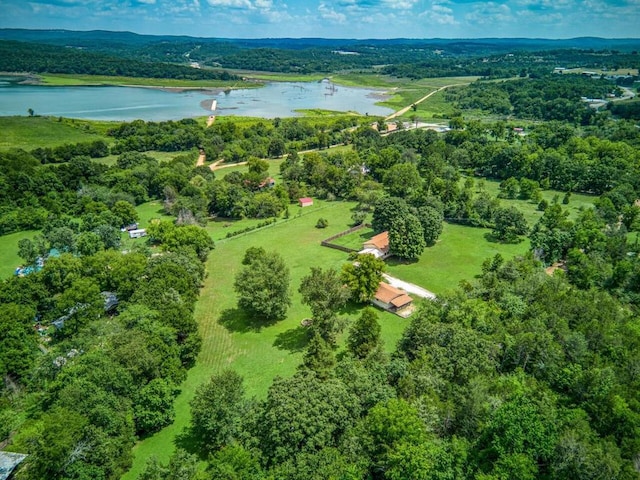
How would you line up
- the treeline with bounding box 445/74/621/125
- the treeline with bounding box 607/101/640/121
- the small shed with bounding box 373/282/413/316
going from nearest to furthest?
the small shed with bounding box 373/282/413/316 → the treeline with bounding box 607/101/640/121 → the treeline with bounding box 445/74/621/125

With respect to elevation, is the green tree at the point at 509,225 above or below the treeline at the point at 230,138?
below


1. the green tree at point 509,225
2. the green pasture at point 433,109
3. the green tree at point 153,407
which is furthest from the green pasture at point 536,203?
the green pasture at point 433,109

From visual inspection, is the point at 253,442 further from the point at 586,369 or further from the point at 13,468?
the point at 586,369

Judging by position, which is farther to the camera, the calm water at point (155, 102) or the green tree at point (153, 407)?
the calm water at point (155, 102)

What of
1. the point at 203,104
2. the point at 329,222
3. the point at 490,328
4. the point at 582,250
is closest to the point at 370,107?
the point at 203,104

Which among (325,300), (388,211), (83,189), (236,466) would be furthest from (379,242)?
(83,189)

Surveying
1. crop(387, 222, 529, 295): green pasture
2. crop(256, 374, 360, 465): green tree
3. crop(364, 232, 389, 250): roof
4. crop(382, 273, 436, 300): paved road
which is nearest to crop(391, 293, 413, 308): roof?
crop(382, 273, 436, 300): paved road

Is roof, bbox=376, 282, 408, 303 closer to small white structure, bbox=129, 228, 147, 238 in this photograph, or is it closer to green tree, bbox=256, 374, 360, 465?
green tree, bbox=256, 374, 360, 465

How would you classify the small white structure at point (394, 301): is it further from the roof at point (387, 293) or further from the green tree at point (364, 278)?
the green tree at point (364, 278)
